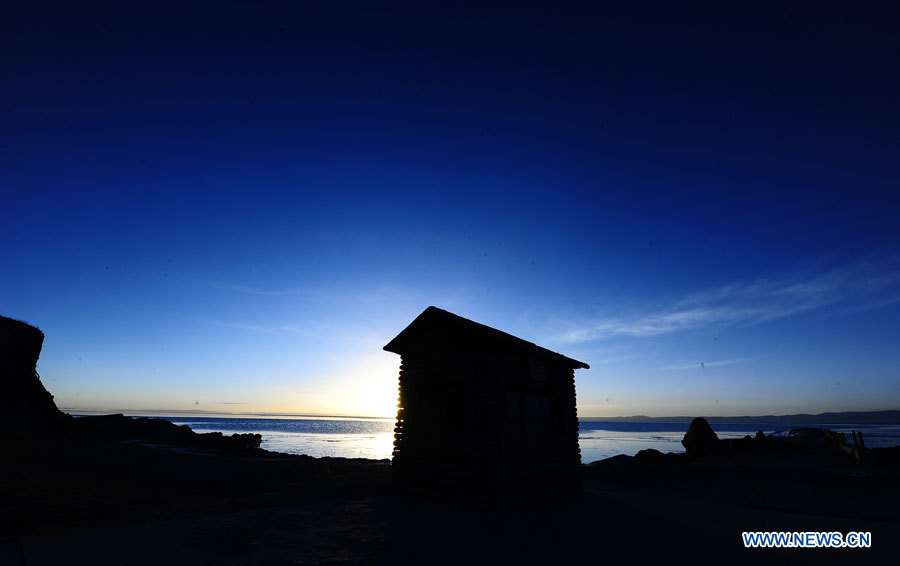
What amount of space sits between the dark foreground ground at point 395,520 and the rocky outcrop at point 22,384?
→ 2029 centimetres

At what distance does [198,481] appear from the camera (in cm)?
1772

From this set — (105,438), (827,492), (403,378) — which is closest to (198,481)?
(403,378)

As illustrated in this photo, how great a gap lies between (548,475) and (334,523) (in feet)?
23.4

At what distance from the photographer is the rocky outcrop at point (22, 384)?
109 feet

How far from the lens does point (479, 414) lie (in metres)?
11.7

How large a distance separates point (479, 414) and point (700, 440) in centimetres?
3314

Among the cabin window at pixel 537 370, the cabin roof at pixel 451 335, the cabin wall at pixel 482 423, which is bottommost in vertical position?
the cabin wall at pixel 482 423

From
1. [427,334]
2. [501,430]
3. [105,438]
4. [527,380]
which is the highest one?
[427,334]

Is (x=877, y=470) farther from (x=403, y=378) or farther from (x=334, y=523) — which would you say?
(x=334, y=523)

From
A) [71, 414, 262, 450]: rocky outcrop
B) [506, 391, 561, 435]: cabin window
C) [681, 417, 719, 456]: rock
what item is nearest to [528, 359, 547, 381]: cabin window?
[506, 391, 561, 435]: cabin window

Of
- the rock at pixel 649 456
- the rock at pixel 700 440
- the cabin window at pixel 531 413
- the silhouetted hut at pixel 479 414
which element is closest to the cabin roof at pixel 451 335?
the silhouetted hut at pixel 479 414

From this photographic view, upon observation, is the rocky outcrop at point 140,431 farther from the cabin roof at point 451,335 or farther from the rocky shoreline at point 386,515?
the cabin roof at point 451,335

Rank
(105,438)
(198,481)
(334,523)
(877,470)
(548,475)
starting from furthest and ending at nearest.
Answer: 1. (105,438)
2. (877,470)
3. (198,481)
4. (548,475)
5. (334,523)

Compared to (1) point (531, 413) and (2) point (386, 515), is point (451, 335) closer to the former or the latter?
(1) point (531, 413)
